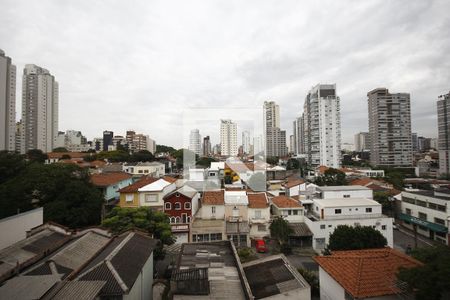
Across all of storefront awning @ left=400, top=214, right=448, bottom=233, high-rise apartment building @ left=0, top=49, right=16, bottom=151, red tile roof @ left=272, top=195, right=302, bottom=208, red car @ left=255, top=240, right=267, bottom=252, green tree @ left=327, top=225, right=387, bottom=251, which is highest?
high-rise apartment building @ left=0, top=49, right=16, bottom=151

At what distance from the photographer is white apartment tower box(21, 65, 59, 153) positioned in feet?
170

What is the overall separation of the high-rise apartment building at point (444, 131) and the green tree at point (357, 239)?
43.9 meters

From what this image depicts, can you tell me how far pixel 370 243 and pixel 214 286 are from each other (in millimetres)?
8705

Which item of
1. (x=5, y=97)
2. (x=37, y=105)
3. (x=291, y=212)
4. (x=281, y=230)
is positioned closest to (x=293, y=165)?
(x=291, y=212)

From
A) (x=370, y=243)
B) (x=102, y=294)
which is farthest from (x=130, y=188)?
(x=370, y=243)

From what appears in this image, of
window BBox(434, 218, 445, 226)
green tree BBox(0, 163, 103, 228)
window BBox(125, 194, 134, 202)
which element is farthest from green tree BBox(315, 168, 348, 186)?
green tree BBox(0, 163, 103, 228)

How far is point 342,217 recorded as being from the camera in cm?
1694

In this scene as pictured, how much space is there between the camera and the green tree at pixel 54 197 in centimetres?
1477

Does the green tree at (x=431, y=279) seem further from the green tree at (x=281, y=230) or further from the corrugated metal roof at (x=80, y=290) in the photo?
the green tree at (x=281, y=230)

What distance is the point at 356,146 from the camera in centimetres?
11194

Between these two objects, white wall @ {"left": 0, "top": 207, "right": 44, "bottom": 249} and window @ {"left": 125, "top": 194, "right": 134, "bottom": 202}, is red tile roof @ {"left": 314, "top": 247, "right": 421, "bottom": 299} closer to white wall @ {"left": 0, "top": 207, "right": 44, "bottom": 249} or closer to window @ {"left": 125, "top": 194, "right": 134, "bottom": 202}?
white wall @ {"left": 0, "top": 207, "right": 44, "bottom": 249}

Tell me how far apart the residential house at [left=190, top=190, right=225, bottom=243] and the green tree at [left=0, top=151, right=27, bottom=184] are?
16.2 m

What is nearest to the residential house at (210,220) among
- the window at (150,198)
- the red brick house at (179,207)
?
the red brick house at (179,207)

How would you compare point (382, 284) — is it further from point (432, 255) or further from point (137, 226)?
point (137, 226)
